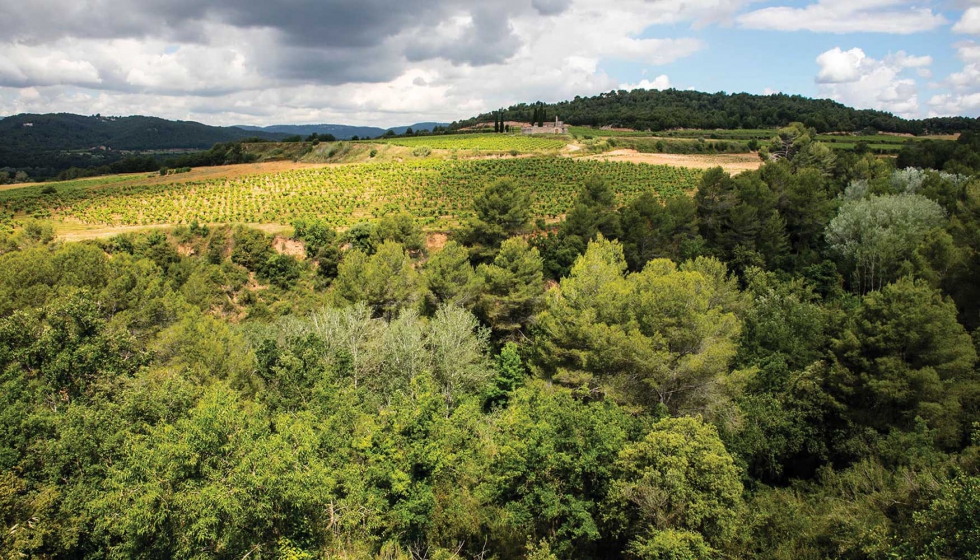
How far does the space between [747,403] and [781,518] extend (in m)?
6.33

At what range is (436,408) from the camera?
17031mm

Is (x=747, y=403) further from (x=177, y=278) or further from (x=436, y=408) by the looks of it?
(x=177, y=278)

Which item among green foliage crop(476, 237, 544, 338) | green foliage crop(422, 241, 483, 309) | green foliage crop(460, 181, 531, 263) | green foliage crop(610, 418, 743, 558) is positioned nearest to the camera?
green foliage crop(610, 418, 743, 558)

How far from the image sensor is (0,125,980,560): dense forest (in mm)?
13156

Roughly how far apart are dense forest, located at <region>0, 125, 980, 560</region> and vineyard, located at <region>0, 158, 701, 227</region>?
15.5 metres

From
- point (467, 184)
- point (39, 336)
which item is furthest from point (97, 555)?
point (467, 184)

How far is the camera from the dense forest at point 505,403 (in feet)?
43.2

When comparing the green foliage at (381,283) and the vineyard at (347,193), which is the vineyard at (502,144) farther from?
the green foliage at (381,283)

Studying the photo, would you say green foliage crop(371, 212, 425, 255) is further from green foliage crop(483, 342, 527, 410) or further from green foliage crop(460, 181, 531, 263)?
green foliage crop(483, 342, 527, 410)

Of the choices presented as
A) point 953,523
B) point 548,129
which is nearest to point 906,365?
point 953,523

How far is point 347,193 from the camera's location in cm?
6512

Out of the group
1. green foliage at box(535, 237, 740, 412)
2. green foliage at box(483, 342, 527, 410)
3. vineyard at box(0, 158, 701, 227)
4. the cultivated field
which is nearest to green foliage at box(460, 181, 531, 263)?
vineyard at box(0, 158, 701, 227)

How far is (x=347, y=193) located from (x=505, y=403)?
4660 cm

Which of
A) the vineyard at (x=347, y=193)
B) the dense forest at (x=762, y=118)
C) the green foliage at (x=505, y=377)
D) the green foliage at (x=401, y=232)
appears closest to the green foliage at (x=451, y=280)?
the green foliage at (x=505, y=377)
